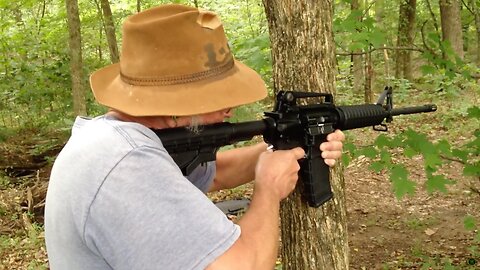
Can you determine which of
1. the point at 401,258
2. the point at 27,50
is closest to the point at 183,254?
the point at 401,258

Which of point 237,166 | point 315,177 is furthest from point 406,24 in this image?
point 315,177

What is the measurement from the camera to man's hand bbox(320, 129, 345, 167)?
2346mm

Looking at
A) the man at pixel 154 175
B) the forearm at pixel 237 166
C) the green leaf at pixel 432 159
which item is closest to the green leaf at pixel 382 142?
the green leaf at pixel 432 159

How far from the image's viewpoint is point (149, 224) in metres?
1.47

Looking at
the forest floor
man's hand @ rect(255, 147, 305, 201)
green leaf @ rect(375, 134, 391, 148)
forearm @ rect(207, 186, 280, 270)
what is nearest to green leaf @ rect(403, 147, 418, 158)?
green leaf @ rect(375, 134, 391, 148)

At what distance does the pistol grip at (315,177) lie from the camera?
91.9 inches

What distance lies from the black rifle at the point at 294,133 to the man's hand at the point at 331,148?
0.02 m

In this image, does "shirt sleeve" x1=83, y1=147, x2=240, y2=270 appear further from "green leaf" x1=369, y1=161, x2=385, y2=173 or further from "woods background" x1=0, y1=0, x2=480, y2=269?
"green leaf" x1=369, y1=161, x2=385, y2=173

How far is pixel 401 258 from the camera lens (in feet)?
16.8

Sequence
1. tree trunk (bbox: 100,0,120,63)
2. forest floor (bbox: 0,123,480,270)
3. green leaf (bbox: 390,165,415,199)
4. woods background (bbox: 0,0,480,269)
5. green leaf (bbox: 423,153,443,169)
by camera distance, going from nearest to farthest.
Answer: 1. woods background (bbox: 0,0,480,269)
2. green leaf (bbox: 423,153,443,169)
3. green leaf (bbox: 390,165,415,199)
4. forest floor (bbox: 0,123,480,270)
5. tree trunk (bbox: 100,0,120,63)

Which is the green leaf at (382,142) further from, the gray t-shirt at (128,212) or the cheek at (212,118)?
the gray t-shirt at (128,212)

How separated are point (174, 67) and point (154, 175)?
44 cm

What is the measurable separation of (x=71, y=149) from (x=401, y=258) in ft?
14.5

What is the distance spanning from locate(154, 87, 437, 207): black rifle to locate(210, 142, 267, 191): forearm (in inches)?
13.7
